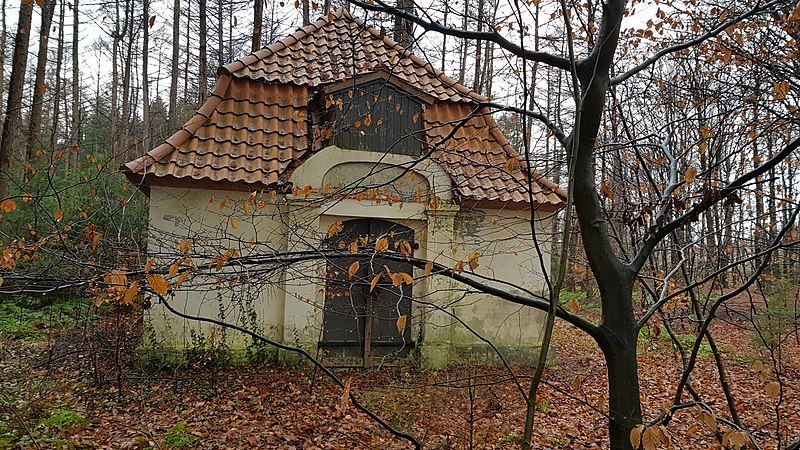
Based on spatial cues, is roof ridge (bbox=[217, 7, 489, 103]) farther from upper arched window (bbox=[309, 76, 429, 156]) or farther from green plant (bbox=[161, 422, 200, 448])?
green plant (bbox=[161, 422, 200, 448])

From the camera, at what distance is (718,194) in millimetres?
2670

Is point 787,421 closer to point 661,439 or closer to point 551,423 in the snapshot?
point 551,423

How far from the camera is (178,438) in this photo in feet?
17.2

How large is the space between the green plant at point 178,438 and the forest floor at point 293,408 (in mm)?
14

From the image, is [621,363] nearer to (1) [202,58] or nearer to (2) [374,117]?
(2) [374,117]

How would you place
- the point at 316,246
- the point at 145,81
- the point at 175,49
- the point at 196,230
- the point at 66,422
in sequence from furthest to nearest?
the point at 145,81 → the point at 175,49 → the point at 196,230 → the point at 316,246 → the point at 66,422

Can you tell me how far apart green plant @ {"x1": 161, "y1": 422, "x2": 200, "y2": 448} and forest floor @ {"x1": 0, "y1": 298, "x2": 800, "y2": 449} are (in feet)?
0.05

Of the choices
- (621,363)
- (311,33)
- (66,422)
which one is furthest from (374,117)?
(621,363)

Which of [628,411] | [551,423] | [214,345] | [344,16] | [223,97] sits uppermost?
[344,16]

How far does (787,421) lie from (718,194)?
6.13m

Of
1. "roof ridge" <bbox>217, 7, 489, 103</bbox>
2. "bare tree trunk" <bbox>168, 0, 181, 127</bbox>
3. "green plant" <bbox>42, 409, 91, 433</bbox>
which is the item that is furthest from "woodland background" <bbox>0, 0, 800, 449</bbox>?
"bare tree trunk" <bbox>168, 0, 181, 127</bbox>

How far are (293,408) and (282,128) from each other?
14.0 ft

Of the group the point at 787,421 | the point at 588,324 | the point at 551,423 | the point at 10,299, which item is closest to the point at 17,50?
the point at 10,299

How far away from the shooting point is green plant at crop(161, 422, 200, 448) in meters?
5.15
